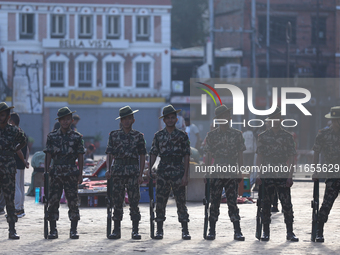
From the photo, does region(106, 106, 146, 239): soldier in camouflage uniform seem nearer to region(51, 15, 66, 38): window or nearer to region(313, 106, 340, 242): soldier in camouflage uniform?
region(313, 106, 340, 242): soldier in camouflage uniform

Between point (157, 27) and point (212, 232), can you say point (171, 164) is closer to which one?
point (212, 232)

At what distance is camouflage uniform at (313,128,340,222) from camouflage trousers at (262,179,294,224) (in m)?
0.45

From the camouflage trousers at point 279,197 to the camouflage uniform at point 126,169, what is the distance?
1.82 meters

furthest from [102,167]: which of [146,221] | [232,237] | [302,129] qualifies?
[302,129]

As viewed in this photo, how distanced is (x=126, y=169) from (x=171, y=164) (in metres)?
0.65

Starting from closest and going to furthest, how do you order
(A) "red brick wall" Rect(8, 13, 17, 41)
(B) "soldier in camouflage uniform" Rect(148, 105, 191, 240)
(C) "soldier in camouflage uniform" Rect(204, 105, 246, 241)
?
(B) "soldier in camouflage uniform" Rect(148, 105, 191, 240) < (C) "soldier in camouflage uniform" Rect(204, 105, 246, 241) < (A) "red brick wall" Rect(8, 13, 17, 41)

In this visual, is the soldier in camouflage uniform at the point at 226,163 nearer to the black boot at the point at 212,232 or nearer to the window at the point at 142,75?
the black boot at the point at 212,232

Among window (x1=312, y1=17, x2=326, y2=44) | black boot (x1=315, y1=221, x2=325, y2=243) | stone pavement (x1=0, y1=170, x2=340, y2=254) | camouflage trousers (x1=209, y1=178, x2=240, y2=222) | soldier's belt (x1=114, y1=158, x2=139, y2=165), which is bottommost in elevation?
stone pavement (x1=0, y1=170, x2=340, y2=254)

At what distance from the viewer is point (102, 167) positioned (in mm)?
15453

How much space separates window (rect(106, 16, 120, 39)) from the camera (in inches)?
1651

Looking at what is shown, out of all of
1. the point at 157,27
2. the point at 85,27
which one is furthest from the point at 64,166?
the point at 157,27

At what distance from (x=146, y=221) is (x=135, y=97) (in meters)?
31.1

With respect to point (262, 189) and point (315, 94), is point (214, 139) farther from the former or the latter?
point (315, 94)

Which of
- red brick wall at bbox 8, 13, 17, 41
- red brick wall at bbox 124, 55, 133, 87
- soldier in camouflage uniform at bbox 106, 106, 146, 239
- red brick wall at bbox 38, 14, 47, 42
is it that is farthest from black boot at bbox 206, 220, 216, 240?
red brick wall at bbox 8, 13, 17, 41
